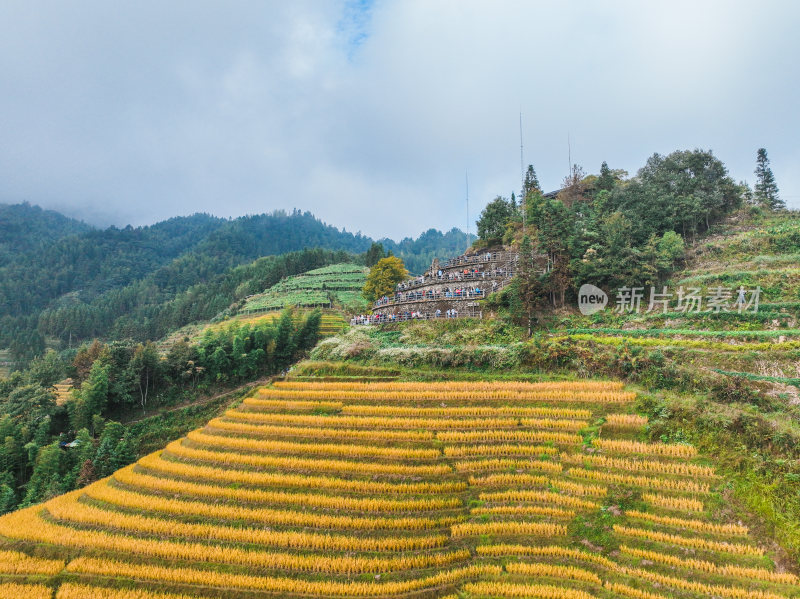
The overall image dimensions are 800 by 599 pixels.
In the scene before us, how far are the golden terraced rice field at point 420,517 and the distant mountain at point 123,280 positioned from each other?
229 feet

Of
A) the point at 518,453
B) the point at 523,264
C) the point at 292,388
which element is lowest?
the point at 518,453

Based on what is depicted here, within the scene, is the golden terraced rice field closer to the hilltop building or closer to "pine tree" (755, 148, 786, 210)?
the hilltop building

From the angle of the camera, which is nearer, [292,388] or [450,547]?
[450,547]

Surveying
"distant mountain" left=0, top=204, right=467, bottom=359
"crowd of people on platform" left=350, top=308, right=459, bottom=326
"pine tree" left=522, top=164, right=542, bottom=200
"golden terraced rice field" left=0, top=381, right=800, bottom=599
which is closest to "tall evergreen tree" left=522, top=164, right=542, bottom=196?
"pine tree" left=522, top=164, right=542, bottom=200

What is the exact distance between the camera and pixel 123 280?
429 ft

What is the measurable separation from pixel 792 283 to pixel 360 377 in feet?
96.8

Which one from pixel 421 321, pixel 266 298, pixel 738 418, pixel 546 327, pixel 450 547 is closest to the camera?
pixel 450 547

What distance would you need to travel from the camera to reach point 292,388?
25172 millimetres

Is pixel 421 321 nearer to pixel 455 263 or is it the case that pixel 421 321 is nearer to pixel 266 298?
pixel 455 263

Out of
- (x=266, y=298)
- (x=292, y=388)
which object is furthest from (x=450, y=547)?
(x=266, y=298)

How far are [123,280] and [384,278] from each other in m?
126

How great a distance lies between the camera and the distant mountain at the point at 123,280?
8262 cm

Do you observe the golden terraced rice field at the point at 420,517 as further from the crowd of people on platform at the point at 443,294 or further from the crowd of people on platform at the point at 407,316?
the crowd of people on platform at the point at 443,294

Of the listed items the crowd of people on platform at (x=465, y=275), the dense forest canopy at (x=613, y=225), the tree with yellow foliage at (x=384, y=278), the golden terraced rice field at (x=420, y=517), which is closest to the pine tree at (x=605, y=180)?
the dense forest canopy at (x=613, y=225)
